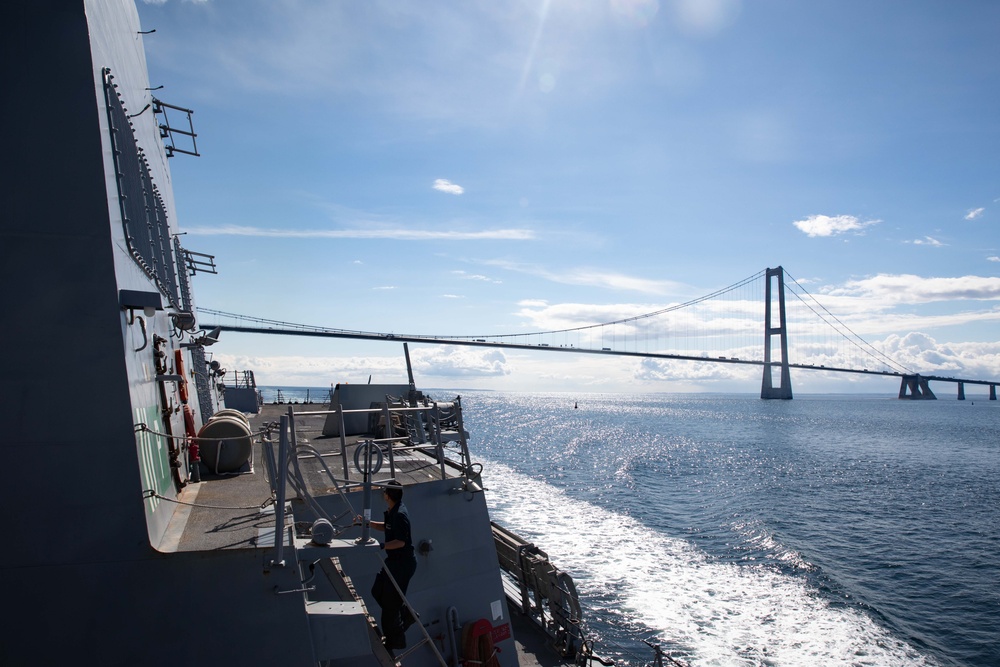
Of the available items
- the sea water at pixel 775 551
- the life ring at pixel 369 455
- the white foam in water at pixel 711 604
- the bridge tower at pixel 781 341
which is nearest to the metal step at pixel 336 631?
the life ring at pixel 369 455

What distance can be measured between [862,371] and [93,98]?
14340 centimetres

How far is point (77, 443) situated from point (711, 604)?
16.3 m

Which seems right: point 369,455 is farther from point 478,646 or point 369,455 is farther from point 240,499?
point 478,646

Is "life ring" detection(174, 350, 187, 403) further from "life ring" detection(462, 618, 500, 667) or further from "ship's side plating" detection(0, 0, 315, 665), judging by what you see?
"life ring" detection(462, 618, 500, 667)

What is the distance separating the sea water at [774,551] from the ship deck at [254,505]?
4633 mm

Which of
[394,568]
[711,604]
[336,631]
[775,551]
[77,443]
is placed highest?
[77,443]

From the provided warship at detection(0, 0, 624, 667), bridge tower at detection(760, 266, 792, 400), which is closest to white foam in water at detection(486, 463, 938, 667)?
warship at detection(0, 0, 624, 667)

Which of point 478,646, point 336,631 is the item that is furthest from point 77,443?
point 478,646

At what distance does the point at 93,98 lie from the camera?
14.4 feet

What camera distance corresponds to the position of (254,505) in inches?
252

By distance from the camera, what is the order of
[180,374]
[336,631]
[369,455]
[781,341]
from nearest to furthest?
[336,631] < [369,455] < [180,374] < [781,341]

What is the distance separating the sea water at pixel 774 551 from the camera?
1433cm

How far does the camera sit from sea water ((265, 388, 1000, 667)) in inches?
564

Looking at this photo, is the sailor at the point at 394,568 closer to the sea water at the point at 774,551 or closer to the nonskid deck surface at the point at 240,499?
the nonskid deck surface at the point at 240,499
